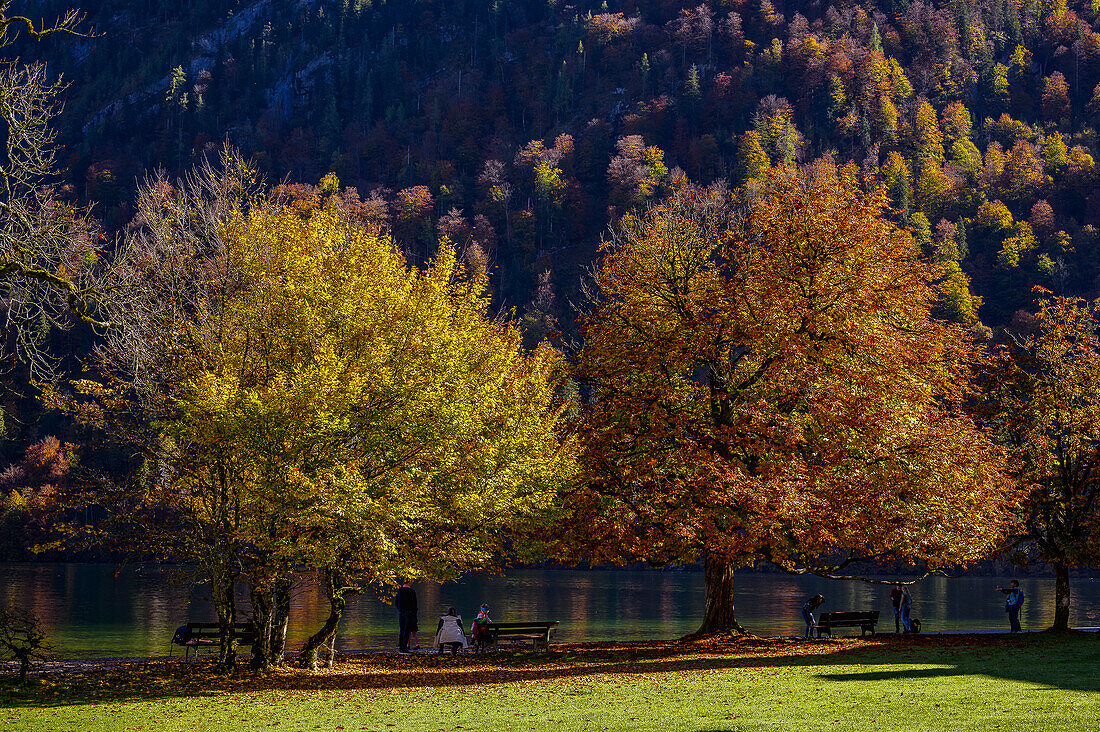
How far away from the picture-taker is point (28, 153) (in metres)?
16.5

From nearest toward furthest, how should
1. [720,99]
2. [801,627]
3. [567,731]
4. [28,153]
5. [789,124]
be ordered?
[567,731], [28,153], [801,627], [789,124], [720,99]

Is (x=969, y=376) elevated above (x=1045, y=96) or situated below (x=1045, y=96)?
below

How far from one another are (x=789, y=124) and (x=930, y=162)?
25.9 metres

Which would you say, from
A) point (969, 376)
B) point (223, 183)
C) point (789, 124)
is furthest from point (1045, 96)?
point (223, 183)

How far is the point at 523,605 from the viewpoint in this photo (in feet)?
185

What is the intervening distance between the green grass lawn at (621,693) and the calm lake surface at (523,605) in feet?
11.1

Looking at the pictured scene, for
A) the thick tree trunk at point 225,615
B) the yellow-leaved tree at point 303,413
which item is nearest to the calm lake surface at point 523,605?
the thick tree trunk at point 225,615

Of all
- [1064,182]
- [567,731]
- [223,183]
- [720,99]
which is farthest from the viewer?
[720,99]

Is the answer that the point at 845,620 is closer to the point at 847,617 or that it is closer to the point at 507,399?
the point at 847,617

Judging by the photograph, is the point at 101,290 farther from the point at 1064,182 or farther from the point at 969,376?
the point at 1064,182

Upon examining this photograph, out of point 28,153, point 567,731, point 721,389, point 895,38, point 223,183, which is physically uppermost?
point 895,38

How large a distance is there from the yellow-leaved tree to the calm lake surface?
188 centimetres

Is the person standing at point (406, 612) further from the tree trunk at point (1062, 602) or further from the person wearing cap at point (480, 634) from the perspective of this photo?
the tree trunk at point (1062, 602)

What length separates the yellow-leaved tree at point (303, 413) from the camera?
19.4m
